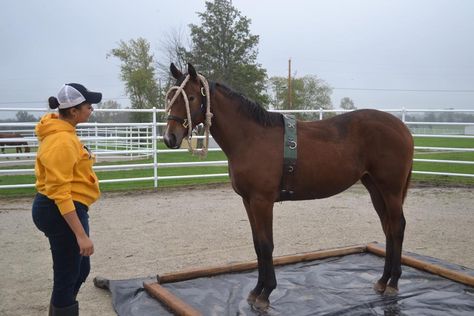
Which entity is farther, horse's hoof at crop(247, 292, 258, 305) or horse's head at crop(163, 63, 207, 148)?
horse's hoof at crop(247, 292, 258, 305)

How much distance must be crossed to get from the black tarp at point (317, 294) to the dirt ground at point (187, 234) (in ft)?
1.18

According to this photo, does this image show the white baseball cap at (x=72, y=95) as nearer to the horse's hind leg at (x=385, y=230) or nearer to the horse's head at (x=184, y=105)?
the horse's head at (x=184, y=105)

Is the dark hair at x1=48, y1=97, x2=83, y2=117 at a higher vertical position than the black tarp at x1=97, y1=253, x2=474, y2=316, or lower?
higher

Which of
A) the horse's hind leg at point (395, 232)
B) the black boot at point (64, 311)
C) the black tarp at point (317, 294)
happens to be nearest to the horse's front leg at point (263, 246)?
the black tarp at point (317, 294)

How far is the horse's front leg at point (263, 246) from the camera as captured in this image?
9.74 feet

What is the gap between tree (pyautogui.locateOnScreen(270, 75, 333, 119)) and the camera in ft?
112

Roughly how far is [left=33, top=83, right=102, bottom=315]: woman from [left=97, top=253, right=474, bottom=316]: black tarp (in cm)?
97

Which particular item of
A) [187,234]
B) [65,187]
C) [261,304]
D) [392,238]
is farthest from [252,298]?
[187,234]

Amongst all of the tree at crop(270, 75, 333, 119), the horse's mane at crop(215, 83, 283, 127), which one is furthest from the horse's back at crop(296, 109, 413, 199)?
the tree at crop(270, 75, 333, 119)

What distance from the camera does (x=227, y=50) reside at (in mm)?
25750

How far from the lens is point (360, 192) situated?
856 centimetres

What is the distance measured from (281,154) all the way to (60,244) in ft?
5.53

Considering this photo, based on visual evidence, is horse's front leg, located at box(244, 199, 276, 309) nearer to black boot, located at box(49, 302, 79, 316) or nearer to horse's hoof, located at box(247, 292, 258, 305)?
horse's hoof, located at box(247, 292, 258, 305)

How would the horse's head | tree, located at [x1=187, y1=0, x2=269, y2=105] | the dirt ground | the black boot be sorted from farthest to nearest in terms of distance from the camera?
tree, located at [x1=187, y1=0, x2=269, y2=105] < the dirt ground < the horse's head < the black boot
